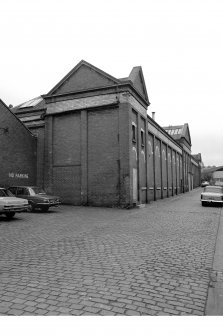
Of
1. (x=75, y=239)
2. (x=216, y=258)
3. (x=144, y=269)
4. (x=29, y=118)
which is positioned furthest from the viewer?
(x=29, y=118)

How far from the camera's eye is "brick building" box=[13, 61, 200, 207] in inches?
758

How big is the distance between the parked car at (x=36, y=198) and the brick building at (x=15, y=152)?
241 centimetres

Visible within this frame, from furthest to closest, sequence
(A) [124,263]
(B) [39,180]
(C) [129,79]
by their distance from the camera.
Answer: (B) [39,180] → (C) [129,79] → (A) [124,263]

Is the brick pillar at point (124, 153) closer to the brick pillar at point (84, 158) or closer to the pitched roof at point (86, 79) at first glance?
the pitched roof at point (86, 79)

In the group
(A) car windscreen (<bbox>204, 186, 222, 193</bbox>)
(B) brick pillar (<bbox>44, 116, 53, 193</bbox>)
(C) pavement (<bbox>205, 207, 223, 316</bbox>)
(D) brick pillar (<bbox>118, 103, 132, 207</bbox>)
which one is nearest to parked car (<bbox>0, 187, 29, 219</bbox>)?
(D) brick pillar (<bbox>118, 103, 132, 207</bbox>)

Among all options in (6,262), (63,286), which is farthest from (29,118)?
(63,286)

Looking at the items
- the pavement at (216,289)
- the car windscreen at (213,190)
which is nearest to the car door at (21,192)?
the pavement at (216,289)

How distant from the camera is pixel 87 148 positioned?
798 inches

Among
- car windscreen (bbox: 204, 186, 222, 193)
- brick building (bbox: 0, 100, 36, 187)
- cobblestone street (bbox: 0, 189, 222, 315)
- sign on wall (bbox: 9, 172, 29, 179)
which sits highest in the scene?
brick building (bbox: 0, 100, 36, 187)

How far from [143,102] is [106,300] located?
20.3 m

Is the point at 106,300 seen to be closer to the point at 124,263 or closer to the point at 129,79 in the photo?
the point at 124,263

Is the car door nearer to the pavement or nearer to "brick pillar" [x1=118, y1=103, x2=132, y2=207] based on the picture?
"brick pillar" [x1=118, y1=103, x2=132, y2=207]

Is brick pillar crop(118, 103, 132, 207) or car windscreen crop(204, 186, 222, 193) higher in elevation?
brick pillar crop(118, 103, 132, 207)

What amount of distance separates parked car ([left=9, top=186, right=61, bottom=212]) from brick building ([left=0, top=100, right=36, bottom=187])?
7.91 ft
